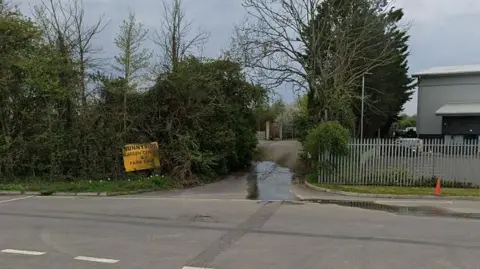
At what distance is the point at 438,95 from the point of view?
4375 centimetres

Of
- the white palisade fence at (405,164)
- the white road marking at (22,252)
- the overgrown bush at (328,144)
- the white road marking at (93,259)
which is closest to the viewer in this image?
the white road marking at (93,259)

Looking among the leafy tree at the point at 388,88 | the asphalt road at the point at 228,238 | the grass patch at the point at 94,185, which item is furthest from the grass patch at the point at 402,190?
the leafy tree at the point at 388,88

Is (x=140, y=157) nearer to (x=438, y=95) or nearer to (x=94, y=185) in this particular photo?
(x=94, y=185)

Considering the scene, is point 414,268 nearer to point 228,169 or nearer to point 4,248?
point 4,248

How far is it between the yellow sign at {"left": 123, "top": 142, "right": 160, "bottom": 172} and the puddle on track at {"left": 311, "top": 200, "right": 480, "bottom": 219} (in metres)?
8.17

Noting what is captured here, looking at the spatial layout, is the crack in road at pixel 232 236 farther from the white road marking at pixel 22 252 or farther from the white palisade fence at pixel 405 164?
Result: the white palisade fence at pixel 405 164

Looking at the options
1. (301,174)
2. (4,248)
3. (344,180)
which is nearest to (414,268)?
(4,248)

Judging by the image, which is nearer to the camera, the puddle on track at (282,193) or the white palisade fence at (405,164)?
the puddle on track at (282,193)

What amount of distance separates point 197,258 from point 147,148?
13.1 m

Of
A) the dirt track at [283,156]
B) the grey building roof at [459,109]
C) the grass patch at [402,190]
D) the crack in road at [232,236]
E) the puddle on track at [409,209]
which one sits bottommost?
the puddle on track at [409,209]

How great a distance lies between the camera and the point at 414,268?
20.4 ft

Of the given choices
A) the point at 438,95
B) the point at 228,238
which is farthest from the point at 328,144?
the point at 438,95

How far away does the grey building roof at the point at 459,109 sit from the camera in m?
38.4

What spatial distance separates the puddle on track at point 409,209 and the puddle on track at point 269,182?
199 centimetres
